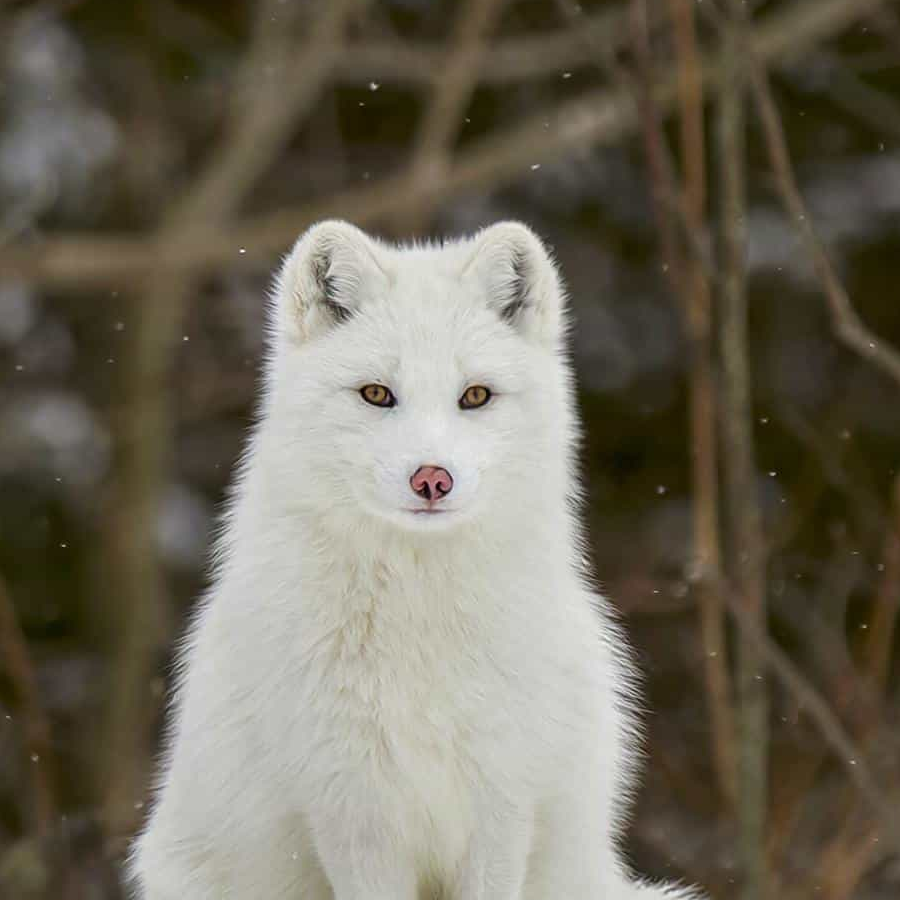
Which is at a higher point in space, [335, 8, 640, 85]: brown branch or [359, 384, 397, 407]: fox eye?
[335, 8, 640, 85]: brown branch

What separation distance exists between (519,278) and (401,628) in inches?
30.3

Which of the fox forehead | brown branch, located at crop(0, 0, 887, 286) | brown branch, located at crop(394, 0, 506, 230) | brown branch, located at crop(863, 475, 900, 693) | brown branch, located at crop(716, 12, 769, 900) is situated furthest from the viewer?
brown branch, located at crop(0, 0, 887, 286)

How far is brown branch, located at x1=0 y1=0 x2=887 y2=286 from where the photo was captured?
1182 cm

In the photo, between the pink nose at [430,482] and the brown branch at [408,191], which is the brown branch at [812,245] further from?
the brown branch at [408,191]

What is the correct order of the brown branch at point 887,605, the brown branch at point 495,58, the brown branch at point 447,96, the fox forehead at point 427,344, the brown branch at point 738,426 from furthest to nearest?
the brown branch at point 495,58 < the brown branch at point 447,96 < the brown branch at point 887,605 < the brown branch at point 738,426 < the fox forehead at point 427,344

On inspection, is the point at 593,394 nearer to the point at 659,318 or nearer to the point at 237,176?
the point at 659,318

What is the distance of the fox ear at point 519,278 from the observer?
3.96m

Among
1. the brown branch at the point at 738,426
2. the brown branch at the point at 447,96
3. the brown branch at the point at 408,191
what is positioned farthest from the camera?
the brown branch at the point at 408,191

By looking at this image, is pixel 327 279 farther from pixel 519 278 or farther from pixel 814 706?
pixel 814 706

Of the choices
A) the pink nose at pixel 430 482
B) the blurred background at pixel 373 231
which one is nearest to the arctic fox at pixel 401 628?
the pink nose at pixel 430 482

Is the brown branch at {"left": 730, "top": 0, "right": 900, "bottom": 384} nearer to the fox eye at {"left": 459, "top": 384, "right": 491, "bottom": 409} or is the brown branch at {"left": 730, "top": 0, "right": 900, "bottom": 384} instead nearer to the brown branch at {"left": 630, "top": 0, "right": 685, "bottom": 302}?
the brown branch at {"left": 630, "top": 0, "right": 685, "bottom": 302}

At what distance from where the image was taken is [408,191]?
11.9 m

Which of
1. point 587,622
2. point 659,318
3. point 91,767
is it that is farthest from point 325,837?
point 659,318

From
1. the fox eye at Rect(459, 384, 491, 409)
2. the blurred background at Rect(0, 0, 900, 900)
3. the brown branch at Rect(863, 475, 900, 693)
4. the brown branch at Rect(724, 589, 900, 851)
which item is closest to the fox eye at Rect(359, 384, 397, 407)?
the fox eye at Rect(459, 384, 491, 409)
